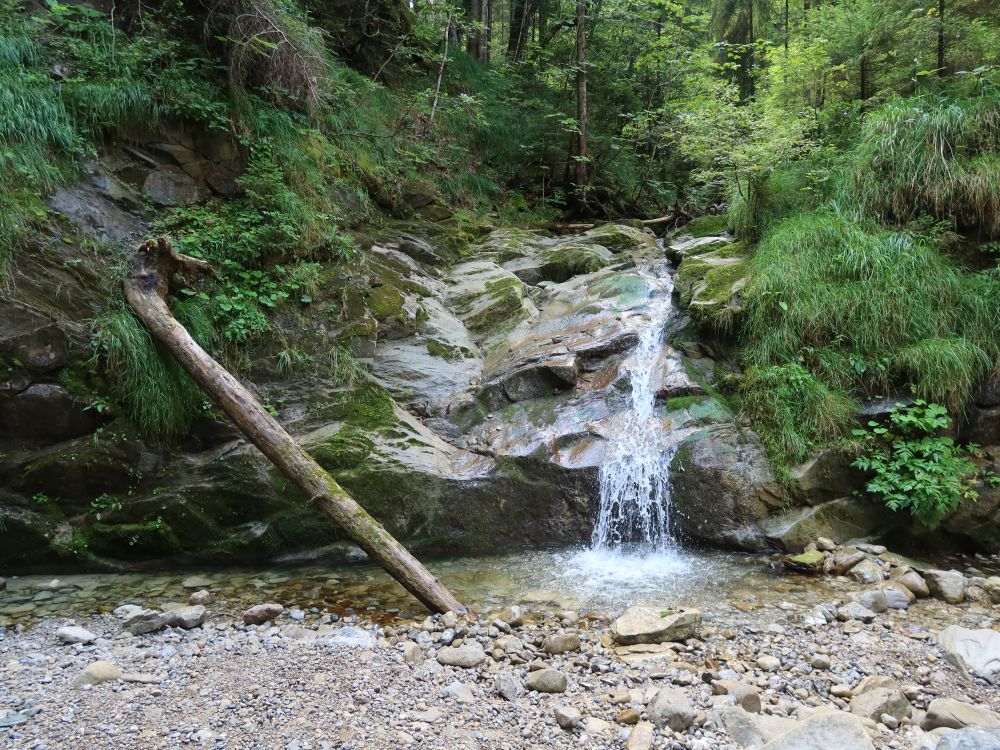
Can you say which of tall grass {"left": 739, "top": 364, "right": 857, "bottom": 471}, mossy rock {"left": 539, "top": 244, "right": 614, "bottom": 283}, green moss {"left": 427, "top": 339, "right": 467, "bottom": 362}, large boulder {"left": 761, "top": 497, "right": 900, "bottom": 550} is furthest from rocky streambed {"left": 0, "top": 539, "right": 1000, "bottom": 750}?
mossy rock {"left": 539, "top": 244, "right": 614, "bottom": 283}

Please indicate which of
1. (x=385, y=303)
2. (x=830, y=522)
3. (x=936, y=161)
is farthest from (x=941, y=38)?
(x=385, y=303)

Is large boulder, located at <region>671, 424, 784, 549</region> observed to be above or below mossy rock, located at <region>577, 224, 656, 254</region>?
below

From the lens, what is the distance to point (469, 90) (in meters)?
12.0

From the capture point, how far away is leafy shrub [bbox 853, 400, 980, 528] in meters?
4.89

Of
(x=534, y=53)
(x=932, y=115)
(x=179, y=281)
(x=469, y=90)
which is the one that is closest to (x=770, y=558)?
(x=932, y=115)

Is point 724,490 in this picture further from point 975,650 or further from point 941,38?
point 941,38

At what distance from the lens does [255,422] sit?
4.48 meters

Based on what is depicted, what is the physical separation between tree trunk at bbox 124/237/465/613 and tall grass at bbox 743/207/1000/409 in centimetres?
416

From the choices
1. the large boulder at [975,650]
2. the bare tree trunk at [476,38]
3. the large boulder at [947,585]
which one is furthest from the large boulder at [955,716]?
the bare tree trunk at [476,38]

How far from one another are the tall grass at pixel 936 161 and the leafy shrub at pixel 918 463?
2511 mm

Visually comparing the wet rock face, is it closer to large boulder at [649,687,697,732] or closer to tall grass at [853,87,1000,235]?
large boulder at [649,687,697,732]

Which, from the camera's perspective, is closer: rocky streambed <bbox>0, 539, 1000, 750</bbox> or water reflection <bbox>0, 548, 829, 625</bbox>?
rocky streambed <bbox>0, 539, 1000, 750</bbox>

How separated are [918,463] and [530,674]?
4.16 meters

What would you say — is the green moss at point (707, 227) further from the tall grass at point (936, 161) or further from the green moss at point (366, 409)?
the green moss at point (366, 409)
